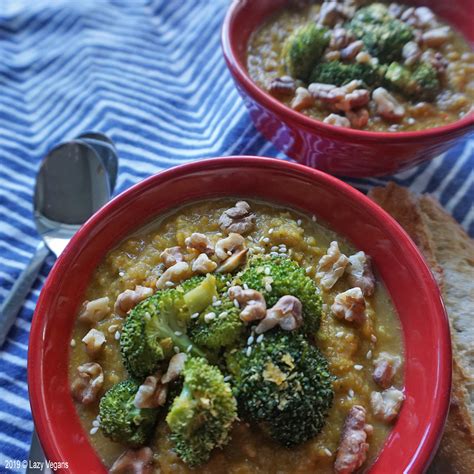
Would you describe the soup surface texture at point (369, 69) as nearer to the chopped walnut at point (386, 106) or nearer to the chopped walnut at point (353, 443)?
the chopped walnut at point (386, 106)

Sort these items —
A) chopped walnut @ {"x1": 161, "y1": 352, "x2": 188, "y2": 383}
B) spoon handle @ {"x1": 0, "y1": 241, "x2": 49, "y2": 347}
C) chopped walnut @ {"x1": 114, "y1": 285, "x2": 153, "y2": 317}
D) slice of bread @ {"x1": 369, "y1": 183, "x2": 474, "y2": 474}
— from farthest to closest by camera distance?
spoon handle @ {"x1": 0, "y1": 241, "x2": 49, "y2": 347} → slice of bread @ {"x1": 369, "y1": 183, "x2": 474, "y2": 474} → chopped walnut @ {"x1": 114, "y1": 285, "x2": 153, "y2": 317} → chopped walnut @ {"x1": 161, "y1": 352, "x2": 188, "y2": 383}

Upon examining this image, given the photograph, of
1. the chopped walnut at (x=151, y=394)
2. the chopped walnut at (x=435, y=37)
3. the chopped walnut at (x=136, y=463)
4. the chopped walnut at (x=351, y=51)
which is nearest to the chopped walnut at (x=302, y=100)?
the chopped walnut at (x=351, y=51)

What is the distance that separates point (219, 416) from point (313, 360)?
0.37 m

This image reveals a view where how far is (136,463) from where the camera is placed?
2016mm

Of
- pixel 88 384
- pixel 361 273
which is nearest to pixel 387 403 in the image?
pixel 361 273

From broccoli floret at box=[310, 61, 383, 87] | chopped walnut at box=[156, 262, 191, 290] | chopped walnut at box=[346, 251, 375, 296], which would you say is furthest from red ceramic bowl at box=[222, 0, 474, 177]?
chopped walnut at box=[156, 262, 191, 290]

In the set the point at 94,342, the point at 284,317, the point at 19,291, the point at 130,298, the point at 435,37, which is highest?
the point at 435,37

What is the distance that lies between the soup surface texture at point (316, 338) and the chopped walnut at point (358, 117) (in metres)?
0.60

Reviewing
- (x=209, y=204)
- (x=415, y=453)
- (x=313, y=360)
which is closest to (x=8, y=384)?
(x=209, y=204)

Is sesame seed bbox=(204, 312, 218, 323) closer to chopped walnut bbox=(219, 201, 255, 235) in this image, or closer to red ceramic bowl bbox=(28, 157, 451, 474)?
chopped walnut bbox=(219, 201, 255, 235)

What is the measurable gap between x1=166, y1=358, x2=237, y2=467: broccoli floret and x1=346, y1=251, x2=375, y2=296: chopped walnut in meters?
0.67

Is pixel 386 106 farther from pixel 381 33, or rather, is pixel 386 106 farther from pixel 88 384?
pixel 88 384

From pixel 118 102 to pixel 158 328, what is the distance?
5.75ft

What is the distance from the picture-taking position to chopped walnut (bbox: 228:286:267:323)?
2041mm
